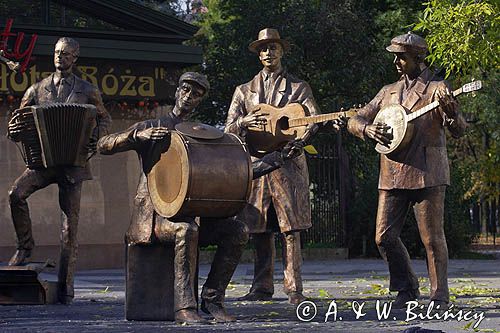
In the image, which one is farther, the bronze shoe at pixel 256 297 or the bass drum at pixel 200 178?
the bronze shoe at pixel 256 297

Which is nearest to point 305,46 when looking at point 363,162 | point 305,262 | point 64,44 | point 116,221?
point 363,162

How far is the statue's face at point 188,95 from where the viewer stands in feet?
31.8

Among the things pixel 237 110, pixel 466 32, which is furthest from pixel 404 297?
pixel 466 32

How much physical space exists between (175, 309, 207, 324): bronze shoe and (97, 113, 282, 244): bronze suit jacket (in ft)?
2.00

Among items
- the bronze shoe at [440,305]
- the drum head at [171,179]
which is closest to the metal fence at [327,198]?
the bronze shoe at [440,305]

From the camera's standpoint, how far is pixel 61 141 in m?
11.5

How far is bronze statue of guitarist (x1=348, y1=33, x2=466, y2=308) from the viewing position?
1032 centimetres

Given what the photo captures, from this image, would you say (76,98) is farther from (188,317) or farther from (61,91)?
(188,317)

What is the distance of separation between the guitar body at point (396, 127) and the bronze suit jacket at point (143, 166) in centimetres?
111

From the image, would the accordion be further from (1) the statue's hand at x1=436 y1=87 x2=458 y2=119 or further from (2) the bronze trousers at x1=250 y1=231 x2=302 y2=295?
(1) the statue's hand at x1=436 y1=87 x2=458 y2=119

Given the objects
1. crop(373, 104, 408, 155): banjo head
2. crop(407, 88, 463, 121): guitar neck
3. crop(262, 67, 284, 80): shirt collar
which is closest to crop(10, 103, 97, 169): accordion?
crop(262, 67, 284, 80): shirt collar

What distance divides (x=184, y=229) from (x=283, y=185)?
7.98ft

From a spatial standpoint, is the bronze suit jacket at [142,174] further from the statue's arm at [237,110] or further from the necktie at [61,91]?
the necktie at [61,91]

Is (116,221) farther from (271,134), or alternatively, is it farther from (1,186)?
(271,134)
